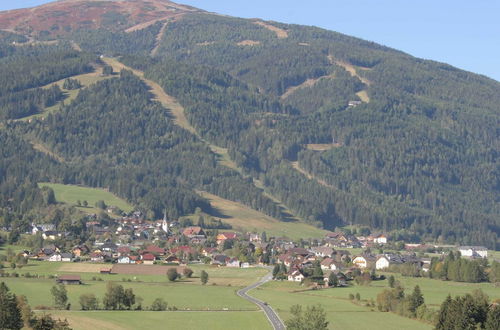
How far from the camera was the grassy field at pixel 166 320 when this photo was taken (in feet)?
266

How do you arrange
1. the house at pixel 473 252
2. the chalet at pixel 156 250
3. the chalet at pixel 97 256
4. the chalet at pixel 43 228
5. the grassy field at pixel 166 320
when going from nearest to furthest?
1. the grassy field at pixel 166 320
2. the chalet at pixel 97 256
3. the chalet at pixel 156 250
4. the chalet at pixel 43 228
5. the house at pixel 473 252

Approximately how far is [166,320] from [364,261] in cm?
7850

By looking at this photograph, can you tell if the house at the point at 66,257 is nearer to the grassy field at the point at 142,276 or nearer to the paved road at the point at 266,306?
the grassy field at the point at 142,276

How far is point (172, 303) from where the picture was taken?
99.0 metres

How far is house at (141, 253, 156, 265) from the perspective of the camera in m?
151

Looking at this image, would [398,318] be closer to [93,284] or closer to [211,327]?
[211,327]

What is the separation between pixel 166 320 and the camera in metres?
85.6

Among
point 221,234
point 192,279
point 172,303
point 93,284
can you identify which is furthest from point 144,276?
point 221,234

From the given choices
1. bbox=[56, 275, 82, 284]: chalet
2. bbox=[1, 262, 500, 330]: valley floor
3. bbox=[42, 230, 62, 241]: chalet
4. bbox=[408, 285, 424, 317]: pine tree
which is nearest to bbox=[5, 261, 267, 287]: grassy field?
bbox=[1, 262, 500, 330]: valley floor

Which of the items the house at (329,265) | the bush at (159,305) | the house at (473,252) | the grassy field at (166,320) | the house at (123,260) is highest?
the grassy field at (166,320)

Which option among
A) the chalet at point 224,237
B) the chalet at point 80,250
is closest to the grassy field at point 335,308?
the chalet at point 80,250

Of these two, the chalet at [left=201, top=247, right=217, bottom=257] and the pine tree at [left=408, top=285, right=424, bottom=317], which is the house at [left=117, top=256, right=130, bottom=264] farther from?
the pine tree at [left=408, top=285, right=424, bottom=317]

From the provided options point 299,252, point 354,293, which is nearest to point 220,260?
point 299,252

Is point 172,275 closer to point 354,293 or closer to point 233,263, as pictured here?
point 354,293
